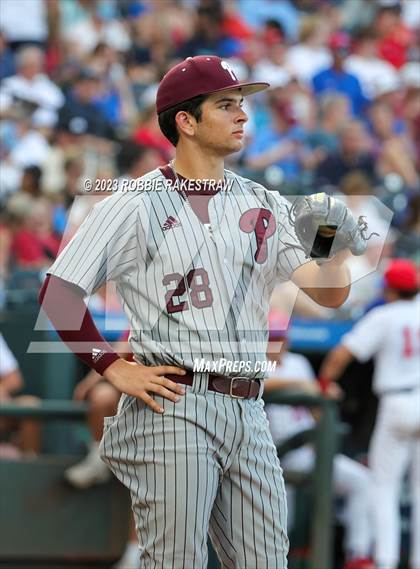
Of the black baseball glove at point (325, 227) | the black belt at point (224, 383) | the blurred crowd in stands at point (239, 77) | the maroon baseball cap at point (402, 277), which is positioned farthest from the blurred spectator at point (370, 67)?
the black belt at point (224, 383)

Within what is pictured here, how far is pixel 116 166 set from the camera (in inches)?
367

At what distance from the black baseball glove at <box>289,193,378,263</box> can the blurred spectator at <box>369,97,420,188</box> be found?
6.77 metres

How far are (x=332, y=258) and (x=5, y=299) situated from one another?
403 cm

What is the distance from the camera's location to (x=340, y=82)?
1164 cm

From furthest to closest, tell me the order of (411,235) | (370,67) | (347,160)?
(370,67)
(347,160)
(411,235)

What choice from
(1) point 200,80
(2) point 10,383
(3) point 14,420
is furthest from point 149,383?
(3) point 14,420

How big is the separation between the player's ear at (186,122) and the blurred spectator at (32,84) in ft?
21.3

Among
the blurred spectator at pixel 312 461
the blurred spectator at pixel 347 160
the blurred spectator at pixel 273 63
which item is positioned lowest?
the blurred spectator at pixel 312 461

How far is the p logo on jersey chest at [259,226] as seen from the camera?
376 centimetres

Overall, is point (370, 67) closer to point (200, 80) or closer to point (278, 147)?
point (278, 147)

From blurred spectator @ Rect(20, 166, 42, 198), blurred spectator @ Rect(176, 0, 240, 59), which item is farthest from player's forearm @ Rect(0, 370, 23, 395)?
blurred spectator @ Rect(176, 0, 240, 59)

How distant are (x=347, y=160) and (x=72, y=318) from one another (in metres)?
6.85

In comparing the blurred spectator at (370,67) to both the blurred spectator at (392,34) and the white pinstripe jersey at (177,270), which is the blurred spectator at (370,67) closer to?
the blurred spectator at (392,34)

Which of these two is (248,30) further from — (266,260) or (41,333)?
(266,260)
